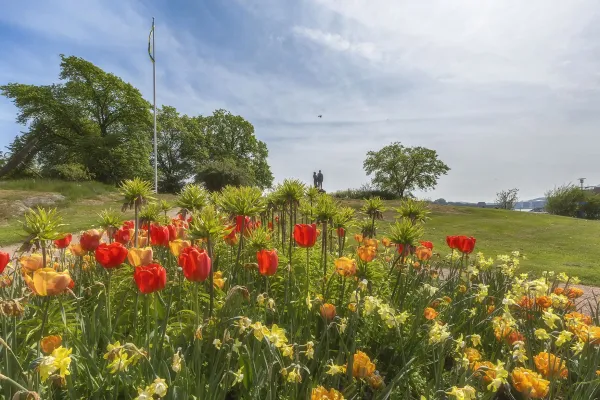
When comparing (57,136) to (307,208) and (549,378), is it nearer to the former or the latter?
A: (307,208)

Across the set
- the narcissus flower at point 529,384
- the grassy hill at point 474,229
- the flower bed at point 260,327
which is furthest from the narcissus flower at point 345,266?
the grassy hill at point 474,229

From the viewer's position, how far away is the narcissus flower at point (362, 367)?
180 cm

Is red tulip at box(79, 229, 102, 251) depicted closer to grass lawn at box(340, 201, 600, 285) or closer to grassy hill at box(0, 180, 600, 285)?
grass lawn at box(340, 201, 600, 285)

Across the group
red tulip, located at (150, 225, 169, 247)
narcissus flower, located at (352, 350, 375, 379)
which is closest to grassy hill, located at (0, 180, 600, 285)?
red tulip, located at (150, 225, 169, 247)

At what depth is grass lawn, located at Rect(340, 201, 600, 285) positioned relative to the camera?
10436 millimetres

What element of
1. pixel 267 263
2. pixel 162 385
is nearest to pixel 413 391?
pixel 267 263

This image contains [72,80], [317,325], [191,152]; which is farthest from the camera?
[191,152]

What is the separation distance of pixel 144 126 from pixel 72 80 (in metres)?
6.71

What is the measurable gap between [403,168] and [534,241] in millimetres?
37408

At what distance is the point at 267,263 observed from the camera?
2.28 m

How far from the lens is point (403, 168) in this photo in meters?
53.5

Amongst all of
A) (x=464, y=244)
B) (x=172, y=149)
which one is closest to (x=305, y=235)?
(x=464, y=244)

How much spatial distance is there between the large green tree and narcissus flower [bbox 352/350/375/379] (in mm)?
33690

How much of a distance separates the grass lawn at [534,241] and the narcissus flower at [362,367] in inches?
207
